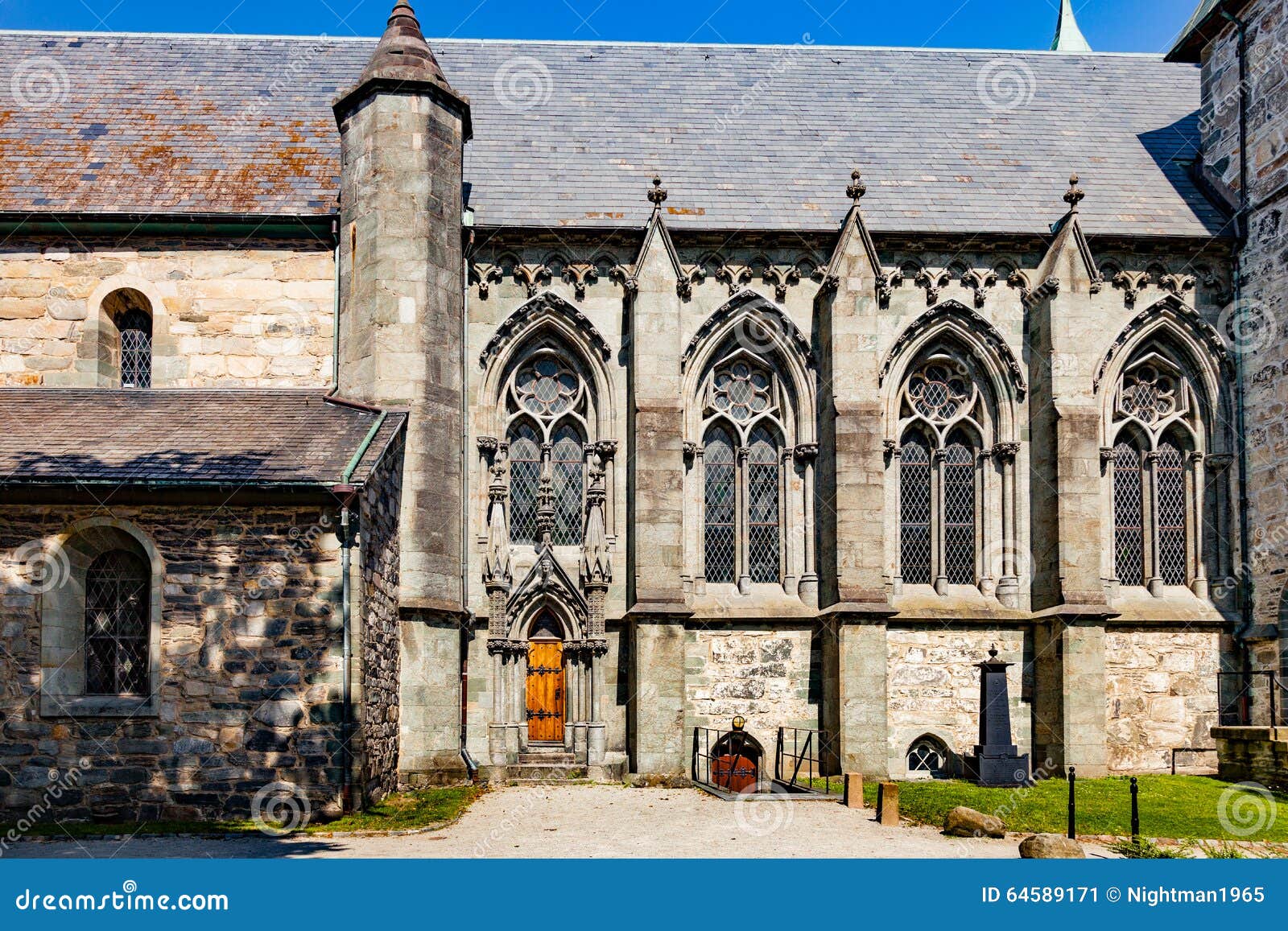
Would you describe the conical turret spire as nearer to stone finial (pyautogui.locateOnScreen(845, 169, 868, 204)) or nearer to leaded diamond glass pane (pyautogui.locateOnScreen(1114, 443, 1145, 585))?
stone finial (pyautogui.locateOnScreen(845, 169, 868, 204))

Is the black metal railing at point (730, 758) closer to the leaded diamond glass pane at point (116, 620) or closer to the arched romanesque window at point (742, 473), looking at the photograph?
the arched romanesque window at point (742, 473)

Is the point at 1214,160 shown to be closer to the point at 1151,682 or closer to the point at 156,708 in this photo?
the point at 1151,682

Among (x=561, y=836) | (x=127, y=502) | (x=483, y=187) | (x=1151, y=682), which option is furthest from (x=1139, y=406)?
(x=127, y=502)

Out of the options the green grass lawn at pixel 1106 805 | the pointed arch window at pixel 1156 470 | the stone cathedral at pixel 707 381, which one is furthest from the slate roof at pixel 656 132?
the green grass lawn at pixel 1106 805

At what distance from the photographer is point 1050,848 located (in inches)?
490

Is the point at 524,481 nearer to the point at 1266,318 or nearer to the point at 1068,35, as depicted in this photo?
the point at 1266,318

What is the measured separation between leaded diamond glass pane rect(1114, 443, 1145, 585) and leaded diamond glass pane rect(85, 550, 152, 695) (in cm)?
1569

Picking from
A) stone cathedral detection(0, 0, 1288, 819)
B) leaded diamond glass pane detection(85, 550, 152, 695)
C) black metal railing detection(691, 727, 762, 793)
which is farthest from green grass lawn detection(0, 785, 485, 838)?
black metal railing detection(691, 727, 762, 793)

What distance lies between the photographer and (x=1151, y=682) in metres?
21.7

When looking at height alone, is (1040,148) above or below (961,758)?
above

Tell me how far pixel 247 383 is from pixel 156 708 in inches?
261

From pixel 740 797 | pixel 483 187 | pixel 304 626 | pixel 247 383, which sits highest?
pixel 483 187

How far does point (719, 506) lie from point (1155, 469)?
7672mm

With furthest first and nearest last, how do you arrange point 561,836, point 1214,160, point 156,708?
point 1214,160, point 156,708, point 561,836
